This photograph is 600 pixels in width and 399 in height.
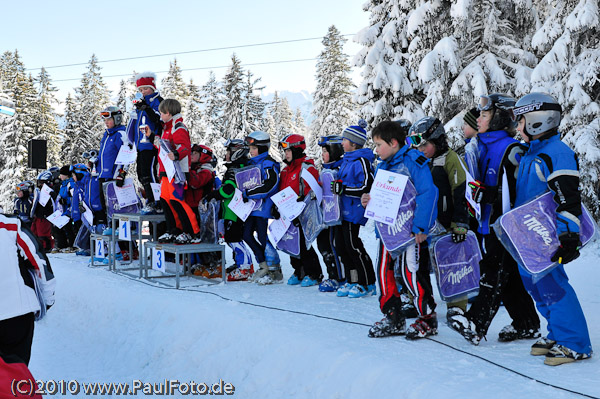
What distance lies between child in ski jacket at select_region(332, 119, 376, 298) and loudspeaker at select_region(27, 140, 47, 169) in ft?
46.6

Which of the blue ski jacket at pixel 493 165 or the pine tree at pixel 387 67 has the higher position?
the pine tree at pixel 387 67

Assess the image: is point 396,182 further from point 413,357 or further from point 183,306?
point 183,306

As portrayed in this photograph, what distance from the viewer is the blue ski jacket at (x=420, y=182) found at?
455 cm

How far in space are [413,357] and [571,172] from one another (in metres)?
1.79

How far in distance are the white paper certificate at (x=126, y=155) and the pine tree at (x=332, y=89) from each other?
2494 cm

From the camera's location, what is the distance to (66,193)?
42.2 ft

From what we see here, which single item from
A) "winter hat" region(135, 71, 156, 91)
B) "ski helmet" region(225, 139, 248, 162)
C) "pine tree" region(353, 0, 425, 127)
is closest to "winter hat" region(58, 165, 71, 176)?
"winter hat" region(135, 71, 156, 91)

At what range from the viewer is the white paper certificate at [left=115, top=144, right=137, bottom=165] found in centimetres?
902

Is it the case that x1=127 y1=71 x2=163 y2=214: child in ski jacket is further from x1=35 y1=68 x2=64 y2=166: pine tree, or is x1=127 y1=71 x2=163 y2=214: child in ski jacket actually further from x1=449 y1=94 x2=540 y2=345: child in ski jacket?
x1=35 y1=68 x2=64 y2=166: pine tree

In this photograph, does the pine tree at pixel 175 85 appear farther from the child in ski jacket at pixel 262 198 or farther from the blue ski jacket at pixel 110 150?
the child in ski jacket at pixel 262 198

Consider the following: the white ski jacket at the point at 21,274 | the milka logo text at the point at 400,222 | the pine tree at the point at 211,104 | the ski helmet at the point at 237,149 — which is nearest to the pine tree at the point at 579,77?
the ski helmet at the point at 237,149

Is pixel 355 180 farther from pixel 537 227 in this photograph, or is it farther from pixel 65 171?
pixel 65 171

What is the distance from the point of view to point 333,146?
7480 mm

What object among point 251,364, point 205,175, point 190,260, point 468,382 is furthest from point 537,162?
point 190,260
